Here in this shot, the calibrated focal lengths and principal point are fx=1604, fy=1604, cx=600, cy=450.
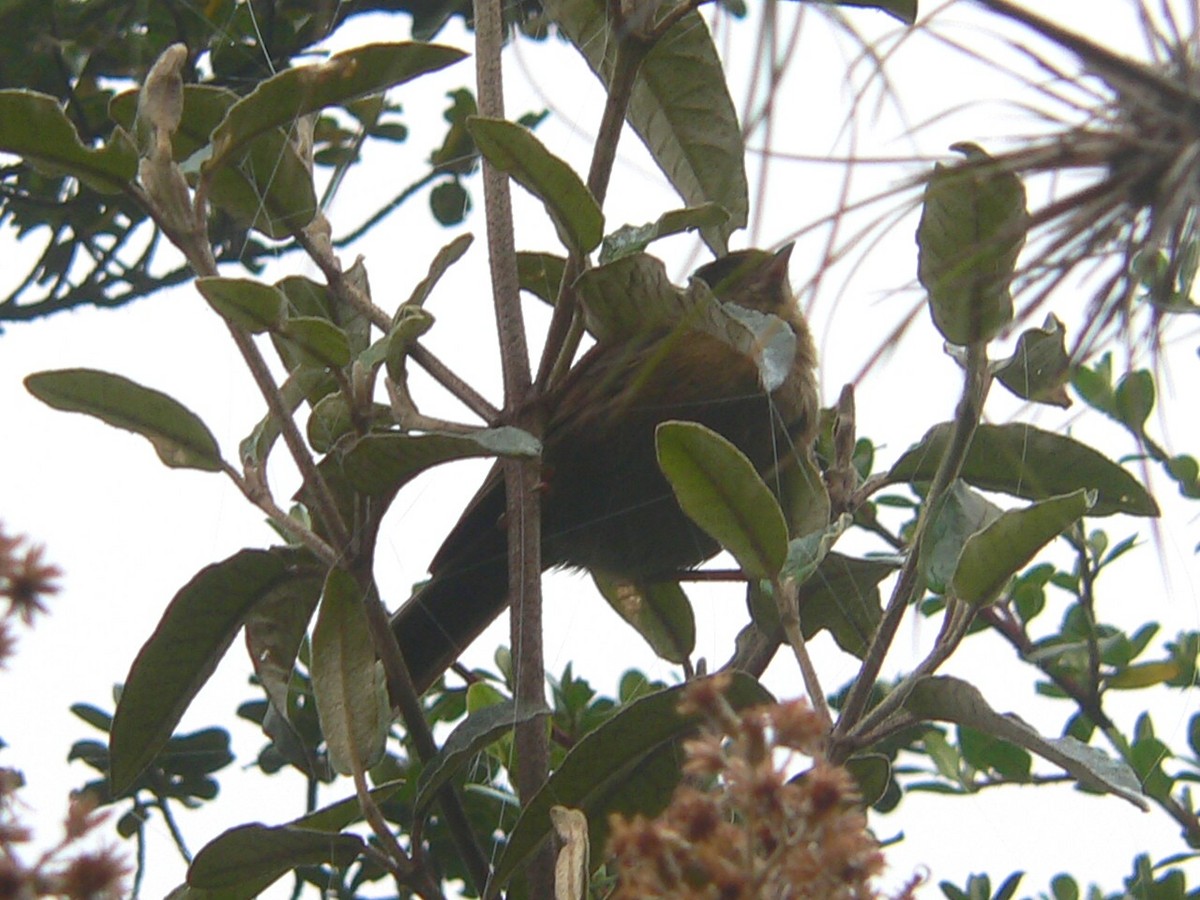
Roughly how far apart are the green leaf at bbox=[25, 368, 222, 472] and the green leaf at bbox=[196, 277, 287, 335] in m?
0.14

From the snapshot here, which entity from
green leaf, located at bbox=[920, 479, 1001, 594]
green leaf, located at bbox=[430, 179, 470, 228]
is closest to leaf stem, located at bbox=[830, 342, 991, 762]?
green leaf, located at bbox=[920, 479, 1001, 594]

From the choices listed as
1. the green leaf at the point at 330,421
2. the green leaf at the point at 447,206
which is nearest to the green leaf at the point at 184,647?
the green leaf at the point at 330,421

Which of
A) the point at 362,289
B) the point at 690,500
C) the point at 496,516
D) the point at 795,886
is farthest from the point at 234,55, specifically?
the point at 795,886

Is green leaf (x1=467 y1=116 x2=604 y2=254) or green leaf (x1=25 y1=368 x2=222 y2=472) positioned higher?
green leaf (x1=467 y1=116 x2=604 y2=254)

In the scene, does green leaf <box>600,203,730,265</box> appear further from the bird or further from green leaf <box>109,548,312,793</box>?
the bird

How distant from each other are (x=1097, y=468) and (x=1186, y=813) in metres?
0.99

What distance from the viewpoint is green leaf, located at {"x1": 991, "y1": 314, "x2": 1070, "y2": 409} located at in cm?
165

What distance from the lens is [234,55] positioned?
3.02m

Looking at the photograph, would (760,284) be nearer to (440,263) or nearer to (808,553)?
(440,263)

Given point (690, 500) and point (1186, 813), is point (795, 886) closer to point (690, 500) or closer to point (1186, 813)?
point (690, 500)

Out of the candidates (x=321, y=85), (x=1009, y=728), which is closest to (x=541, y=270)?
Result: (x=321, y=85)

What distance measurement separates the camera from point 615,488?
2.72m

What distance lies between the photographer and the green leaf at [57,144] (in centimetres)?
167

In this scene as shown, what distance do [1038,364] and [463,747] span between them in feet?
2.40
